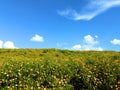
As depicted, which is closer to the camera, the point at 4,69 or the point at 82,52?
the point at 4,69

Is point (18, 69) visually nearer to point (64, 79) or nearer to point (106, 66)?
point (64, 79)

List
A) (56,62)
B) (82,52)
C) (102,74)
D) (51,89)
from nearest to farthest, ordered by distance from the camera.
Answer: (51,89) → (102,74) → (56,62) → (82,52)

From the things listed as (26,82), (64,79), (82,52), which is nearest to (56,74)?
(64,79)

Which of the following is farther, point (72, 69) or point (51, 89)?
point (72, 69)

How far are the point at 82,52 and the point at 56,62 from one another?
25.7 feet

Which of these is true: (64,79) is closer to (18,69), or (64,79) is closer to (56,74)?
(56,74)

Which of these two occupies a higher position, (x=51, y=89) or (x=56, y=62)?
(x=56, y=62)

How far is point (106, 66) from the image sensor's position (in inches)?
650

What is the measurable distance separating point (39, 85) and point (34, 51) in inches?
421

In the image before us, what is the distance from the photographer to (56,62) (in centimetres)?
1792

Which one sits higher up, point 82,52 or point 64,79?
point 82,52

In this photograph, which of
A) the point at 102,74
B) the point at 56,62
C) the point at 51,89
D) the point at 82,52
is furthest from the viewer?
the point at 82,52

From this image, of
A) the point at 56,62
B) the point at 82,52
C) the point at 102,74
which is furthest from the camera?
the point at 82,52

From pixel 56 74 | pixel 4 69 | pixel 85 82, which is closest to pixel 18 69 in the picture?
pixel 4 69
